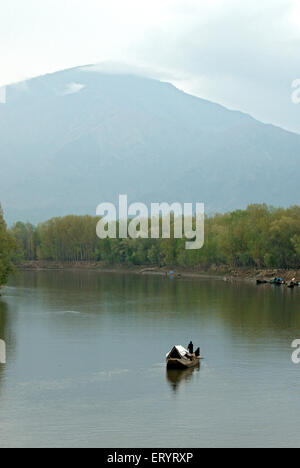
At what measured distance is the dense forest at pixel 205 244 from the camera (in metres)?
94.4

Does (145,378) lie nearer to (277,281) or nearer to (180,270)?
(277,281)

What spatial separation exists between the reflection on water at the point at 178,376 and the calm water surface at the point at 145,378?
4cm

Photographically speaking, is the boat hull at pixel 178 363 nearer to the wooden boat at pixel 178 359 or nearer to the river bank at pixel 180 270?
the wooden boat at pixel 178 359

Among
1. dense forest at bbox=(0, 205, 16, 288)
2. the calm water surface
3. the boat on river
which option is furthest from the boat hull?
the boat on river

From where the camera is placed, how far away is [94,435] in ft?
71.1

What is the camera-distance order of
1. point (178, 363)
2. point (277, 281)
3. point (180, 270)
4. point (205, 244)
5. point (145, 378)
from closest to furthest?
1. point (145, 378)
2. point (178, 363)
3. point (277, 281)
4. point (205, 244)
5. point (180, 270)

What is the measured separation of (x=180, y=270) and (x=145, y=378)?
87.0 m

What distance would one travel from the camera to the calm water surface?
22016mm

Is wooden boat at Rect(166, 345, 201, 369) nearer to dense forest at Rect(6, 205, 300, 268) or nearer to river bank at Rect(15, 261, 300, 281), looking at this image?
dense forest at Rect(6, 205, 300, 268)

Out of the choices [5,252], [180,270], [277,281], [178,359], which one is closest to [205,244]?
[180,270]

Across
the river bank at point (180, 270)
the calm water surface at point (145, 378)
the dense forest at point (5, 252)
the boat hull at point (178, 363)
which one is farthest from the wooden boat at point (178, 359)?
the river bank at point (180, 270)

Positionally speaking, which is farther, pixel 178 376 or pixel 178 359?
pixel 178 359

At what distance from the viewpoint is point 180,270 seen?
11625 centimetres
